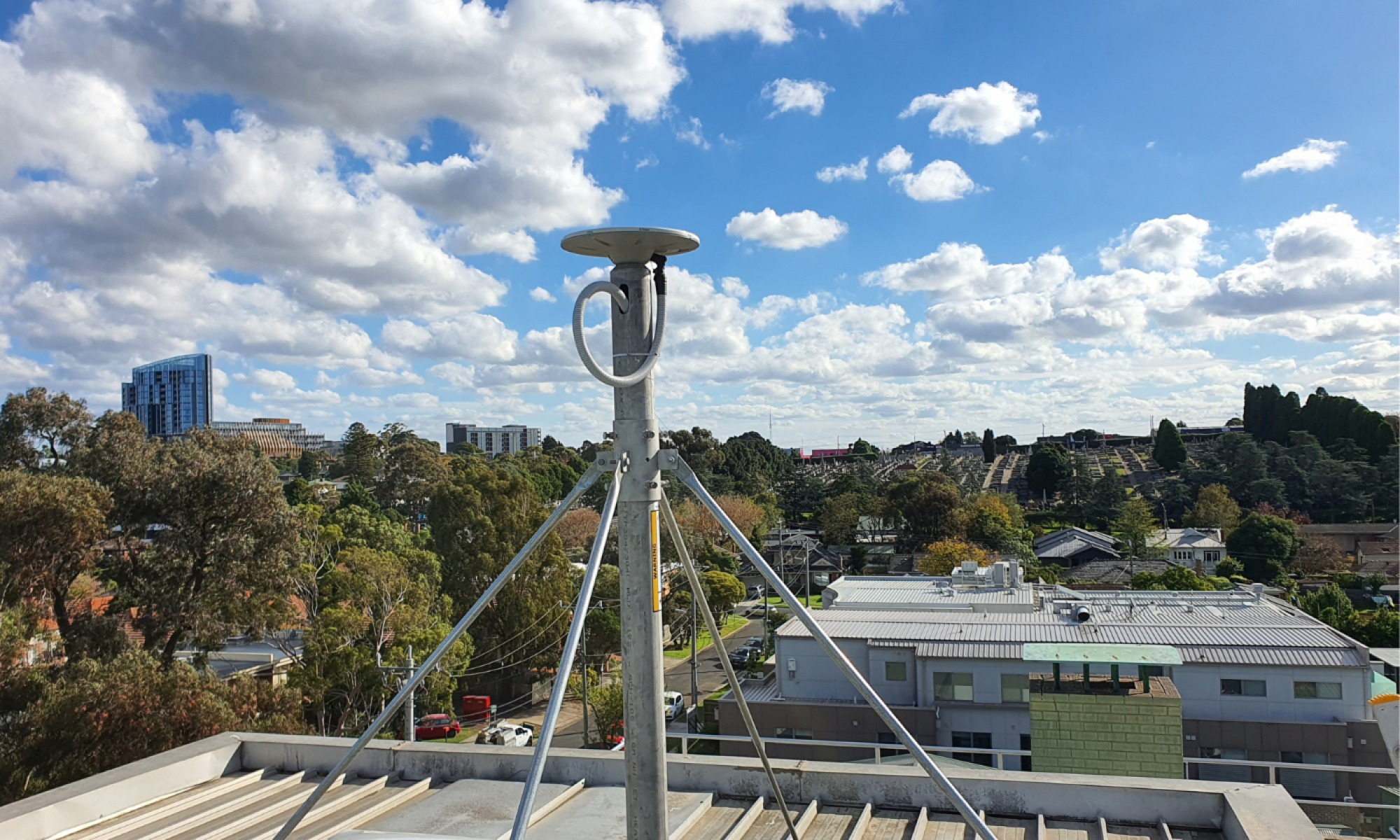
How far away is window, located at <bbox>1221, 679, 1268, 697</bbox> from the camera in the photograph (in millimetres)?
13781

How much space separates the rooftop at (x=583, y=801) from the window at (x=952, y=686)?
30.7 ft

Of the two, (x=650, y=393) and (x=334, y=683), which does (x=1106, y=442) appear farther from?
(x=650, y=393)

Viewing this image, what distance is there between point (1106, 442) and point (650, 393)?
105 meters

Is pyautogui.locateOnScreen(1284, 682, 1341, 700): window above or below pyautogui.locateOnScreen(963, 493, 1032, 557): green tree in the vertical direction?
below

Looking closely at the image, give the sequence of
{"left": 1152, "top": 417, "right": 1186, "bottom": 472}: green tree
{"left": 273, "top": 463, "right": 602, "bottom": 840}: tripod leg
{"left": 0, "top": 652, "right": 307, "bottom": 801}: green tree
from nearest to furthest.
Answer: {"left": 273, "top": 463, "right": 602, "bottom": 840}: tripod leg
{"left": 0, "top": 652, "right": 307, "bottom": 801}: green tree
{"left": 1152, "top": 417, "right": 1186, "bottom": 472}: green tree

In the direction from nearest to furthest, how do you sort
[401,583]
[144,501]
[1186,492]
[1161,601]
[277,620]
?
[144,501]
[277,620]
[401,583]
[1161,601]
[1186,492]

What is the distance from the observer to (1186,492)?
48.4m

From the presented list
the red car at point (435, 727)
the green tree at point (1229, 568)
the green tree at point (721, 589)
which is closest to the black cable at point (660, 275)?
the red car at point (435, 727)

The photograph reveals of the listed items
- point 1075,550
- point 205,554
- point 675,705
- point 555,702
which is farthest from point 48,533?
point 1075,550

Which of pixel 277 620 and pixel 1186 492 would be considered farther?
pixel 1186 492

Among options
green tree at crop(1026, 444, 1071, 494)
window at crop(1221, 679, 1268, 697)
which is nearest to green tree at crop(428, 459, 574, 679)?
window at crop(1221, 679, 1268, 697)

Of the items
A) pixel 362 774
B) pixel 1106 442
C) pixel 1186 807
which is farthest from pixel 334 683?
pixel 1106 442

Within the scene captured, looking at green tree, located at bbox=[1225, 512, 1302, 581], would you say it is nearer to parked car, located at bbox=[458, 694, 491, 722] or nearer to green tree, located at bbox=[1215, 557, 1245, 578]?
green tree, located at bbox=[1215, 557, 1245, 578]

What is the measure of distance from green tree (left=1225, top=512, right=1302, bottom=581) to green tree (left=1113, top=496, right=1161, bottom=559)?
318 cm
